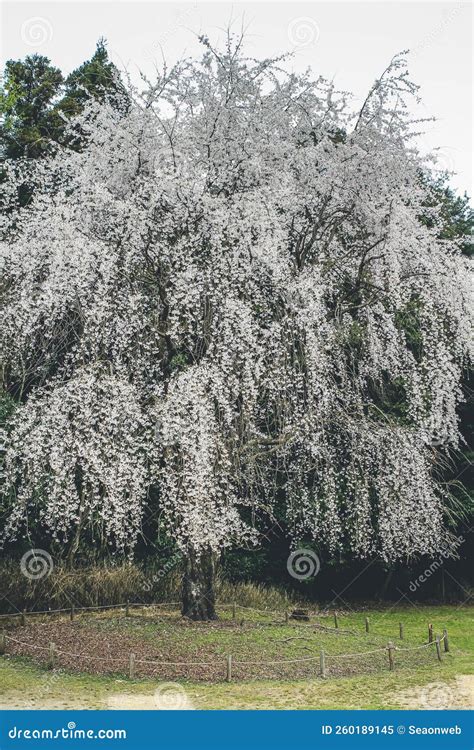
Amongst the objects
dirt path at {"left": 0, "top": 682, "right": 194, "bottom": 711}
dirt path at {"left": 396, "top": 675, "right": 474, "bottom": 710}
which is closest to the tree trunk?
dirt path at {"left": 0, "top": 682, "right": 194, "bottom": 711}

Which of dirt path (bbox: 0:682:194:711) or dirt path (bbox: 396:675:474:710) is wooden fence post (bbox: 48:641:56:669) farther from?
dirt path (bbox: 396:675:474:710)

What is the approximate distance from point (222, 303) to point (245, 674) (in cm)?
418

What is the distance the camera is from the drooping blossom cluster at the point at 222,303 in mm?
8180

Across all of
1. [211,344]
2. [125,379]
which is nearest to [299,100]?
[211,344]

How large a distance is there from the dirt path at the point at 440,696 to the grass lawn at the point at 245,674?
0.01 meters

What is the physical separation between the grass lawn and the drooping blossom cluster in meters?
1.38

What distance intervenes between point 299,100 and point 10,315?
5281 mm

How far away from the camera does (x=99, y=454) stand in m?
8.16

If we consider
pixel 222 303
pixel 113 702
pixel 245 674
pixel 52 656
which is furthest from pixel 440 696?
pixel 222 303

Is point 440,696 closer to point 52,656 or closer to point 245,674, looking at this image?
point 245,674

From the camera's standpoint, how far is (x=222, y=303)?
8.72 m

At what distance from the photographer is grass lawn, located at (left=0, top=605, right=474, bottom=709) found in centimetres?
691

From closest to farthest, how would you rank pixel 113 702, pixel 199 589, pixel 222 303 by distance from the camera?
pixel 113 702 < pixel 222 303 < pixel 199 589

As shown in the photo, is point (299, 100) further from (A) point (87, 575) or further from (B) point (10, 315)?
(A) point (87, 575)
